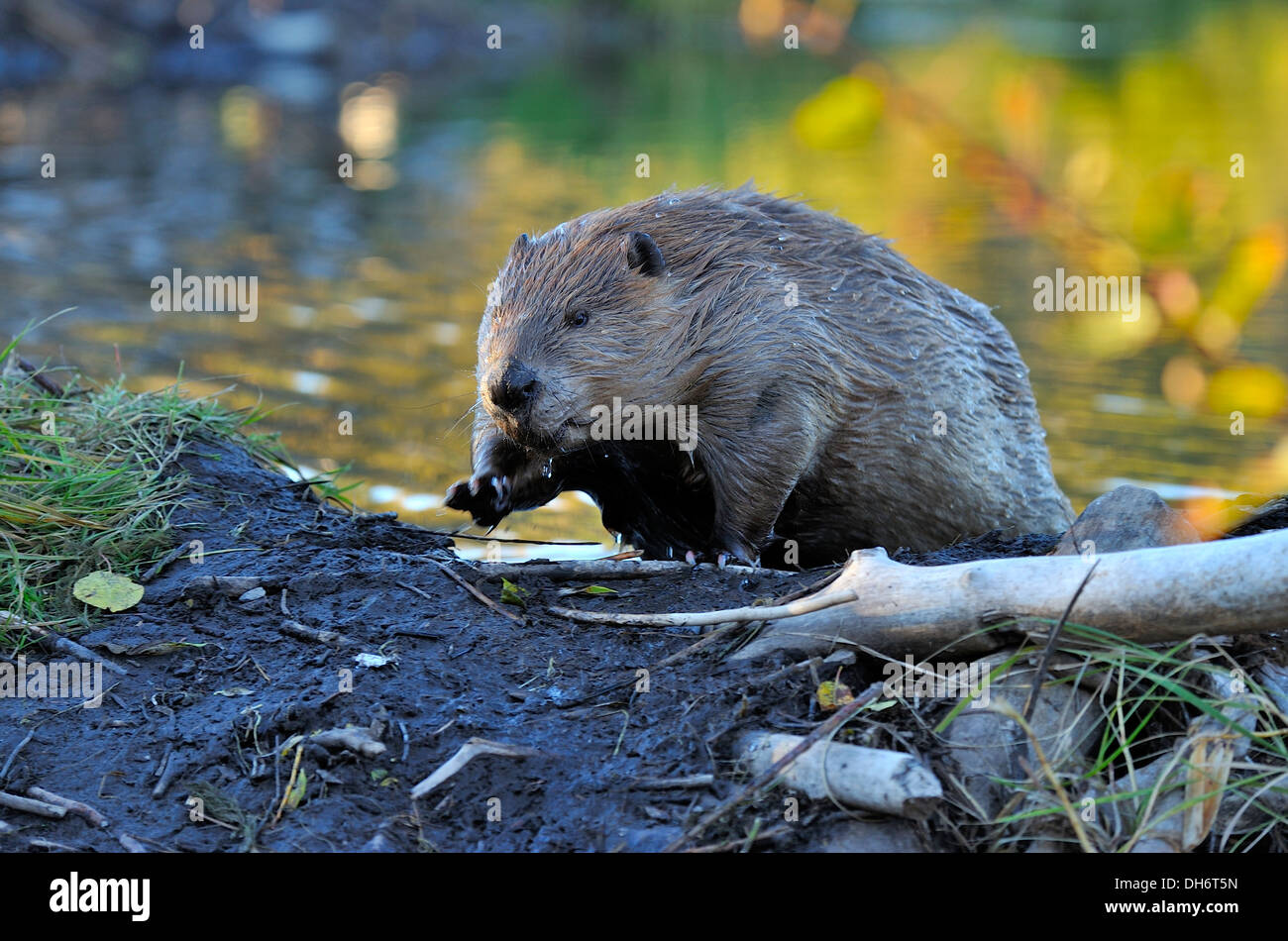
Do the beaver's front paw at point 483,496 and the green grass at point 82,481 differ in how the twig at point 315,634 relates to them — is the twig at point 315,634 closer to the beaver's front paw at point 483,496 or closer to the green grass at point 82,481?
the green grass at point 82,481

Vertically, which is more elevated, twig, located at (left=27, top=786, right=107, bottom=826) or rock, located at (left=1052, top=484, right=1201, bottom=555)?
rock, located at (left=1052, top=484, right=1201, bottom=555)

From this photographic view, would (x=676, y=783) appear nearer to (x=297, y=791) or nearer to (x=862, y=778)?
(x=862, y=778)

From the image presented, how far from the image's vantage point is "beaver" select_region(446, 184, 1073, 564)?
4238mm

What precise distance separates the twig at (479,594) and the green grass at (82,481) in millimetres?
867

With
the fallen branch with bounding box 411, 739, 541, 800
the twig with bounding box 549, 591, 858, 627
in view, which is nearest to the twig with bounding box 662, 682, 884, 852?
the twig with bounding box 549, 591, 858, 627

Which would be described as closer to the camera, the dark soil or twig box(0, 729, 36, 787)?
the dark soil

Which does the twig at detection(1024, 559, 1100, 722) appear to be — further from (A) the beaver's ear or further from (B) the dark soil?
(A) the beaver's ear

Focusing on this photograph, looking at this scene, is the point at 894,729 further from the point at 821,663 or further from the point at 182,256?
the point at 182,256

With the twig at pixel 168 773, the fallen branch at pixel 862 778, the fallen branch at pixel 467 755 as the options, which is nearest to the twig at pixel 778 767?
the fallen branch at pixel 862 778

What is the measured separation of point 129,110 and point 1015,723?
19675 mm

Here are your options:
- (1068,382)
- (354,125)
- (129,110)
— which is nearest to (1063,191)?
(1068,382)

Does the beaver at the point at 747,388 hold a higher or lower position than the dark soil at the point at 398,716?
higher

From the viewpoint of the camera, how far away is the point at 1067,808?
2.60 metres

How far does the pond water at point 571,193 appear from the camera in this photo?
215 centimetres
